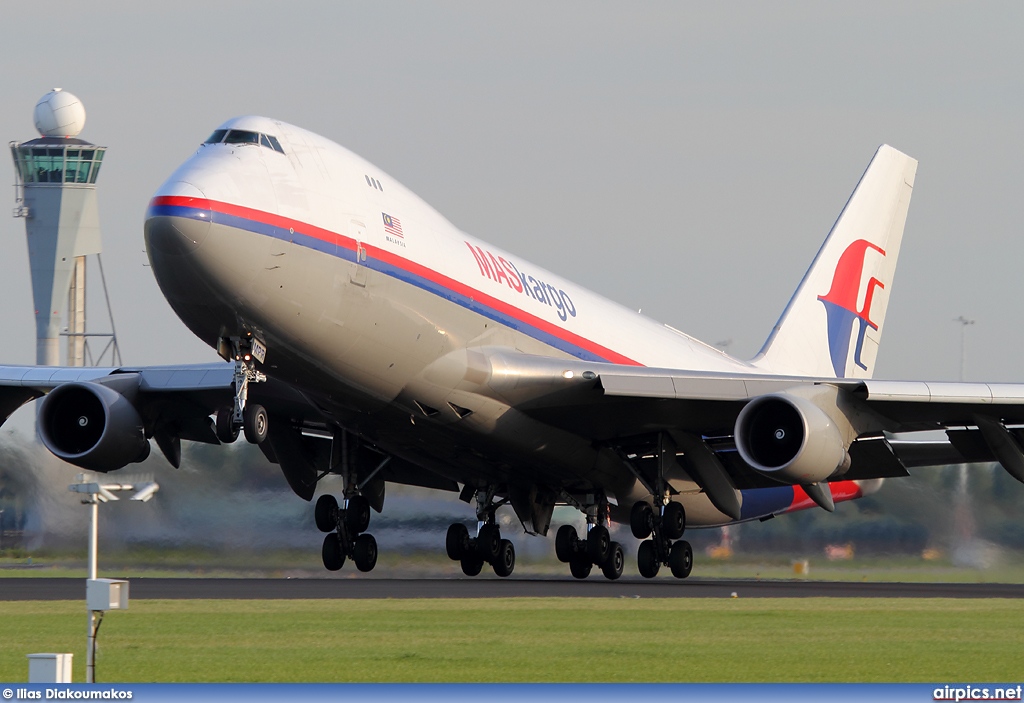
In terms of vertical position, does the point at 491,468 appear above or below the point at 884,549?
above

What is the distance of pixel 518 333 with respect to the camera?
24.5 m

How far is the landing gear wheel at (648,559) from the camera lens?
90.3ft

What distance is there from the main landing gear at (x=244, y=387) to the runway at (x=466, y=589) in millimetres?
6046

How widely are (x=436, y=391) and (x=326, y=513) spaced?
5387 millimetres

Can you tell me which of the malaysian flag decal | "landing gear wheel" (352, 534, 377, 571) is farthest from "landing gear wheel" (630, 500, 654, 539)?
the malaysian flag decal

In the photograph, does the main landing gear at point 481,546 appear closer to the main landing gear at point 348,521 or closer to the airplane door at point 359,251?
the main landing gear at point 348,521

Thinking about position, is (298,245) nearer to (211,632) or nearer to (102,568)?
(211,632)

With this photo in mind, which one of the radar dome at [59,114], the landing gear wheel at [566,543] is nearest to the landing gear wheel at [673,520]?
the landing gear wheel at [566,543]

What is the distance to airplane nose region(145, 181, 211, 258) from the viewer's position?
1906 cm

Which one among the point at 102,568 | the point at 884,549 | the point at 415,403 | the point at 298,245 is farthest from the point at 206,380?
the point at 884,549

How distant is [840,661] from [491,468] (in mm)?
11136

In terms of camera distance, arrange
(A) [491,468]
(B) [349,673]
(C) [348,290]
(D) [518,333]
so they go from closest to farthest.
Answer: (B) [349,673] → (C) [348,290] → (D) [518,333] → (A) [491,468]

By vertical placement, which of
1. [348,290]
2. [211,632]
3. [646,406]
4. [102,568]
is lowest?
[102,568]

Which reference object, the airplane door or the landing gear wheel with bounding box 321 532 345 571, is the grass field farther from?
the airplane door
